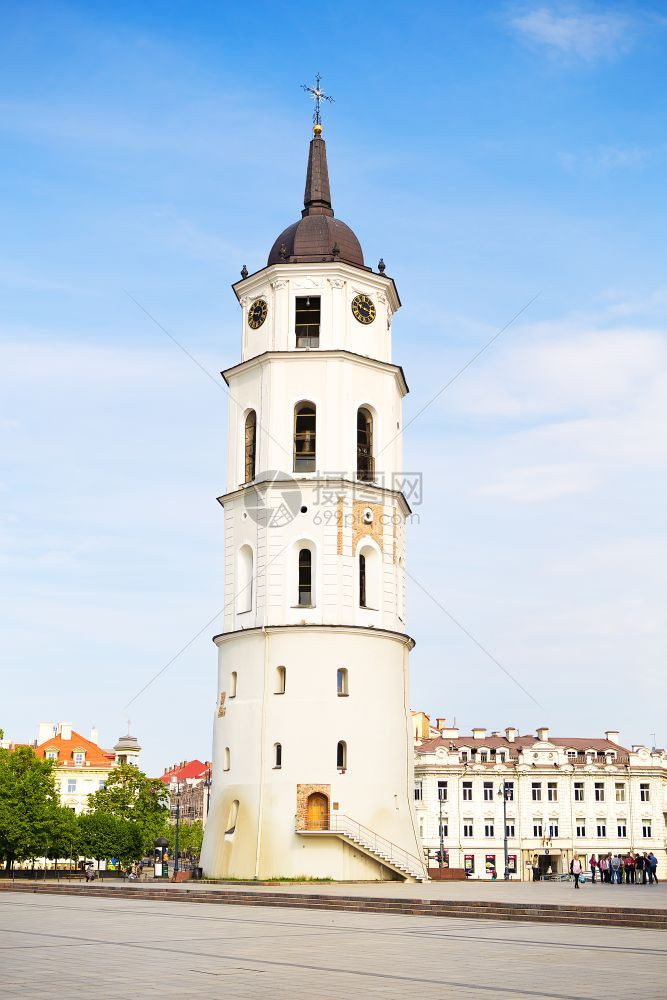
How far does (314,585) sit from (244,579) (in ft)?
11.5

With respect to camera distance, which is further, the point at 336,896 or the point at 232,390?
the point at 232,390

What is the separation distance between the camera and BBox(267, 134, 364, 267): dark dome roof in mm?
49000

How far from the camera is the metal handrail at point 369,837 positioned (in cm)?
4188

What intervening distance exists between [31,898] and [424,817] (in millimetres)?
69586

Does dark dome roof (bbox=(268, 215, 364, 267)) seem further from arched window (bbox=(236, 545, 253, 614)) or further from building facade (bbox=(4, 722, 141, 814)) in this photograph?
building facade (bbox=(4, 722, 141, 814))

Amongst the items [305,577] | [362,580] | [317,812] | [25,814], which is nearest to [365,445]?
[362,580]

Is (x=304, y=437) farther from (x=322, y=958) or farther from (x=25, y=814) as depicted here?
(x=25, y=814)

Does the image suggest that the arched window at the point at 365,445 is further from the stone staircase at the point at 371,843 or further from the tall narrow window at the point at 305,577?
the stone staircase at the point at 371,843

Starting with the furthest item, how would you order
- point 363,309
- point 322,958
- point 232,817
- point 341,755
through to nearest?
1. point 363,309
2. point 232,817
3. point 341,755
4. point 322,958

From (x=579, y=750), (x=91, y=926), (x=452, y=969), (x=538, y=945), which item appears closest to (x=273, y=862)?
(x=91, y=926)

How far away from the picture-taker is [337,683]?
43.2 metres

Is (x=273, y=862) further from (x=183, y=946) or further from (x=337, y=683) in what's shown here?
(x=183, y=946)

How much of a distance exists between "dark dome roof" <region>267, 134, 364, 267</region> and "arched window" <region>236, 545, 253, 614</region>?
1192 centimetres

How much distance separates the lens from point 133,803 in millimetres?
87875
